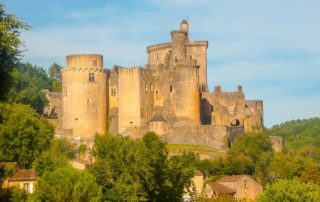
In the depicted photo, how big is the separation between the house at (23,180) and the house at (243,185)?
71.1ft

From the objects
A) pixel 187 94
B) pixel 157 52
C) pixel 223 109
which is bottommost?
pixel 223 109

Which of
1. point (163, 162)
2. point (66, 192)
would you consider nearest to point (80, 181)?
point (66, 192)

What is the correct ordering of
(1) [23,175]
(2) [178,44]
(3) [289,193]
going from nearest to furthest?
(1) [23,175] < (3) [289,193] < (2) [178,44]

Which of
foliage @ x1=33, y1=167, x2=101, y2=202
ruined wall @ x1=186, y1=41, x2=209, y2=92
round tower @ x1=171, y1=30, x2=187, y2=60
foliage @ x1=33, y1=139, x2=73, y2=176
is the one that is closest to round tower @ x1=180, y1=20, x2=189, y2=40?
ruined wall @ x1=186, y1=41, x2=209, y2=92

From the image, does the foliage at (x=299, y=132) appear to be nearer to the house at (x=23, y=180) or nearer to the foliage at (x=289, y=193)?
the foliage at (x=289, y=193)

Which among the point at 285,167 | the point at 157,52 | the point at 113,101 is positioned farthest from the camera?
the point at 157,52

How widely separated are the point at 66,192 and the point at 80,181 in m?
1.28

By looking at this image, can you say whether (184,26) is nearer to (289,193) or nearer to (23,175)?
(289,193)

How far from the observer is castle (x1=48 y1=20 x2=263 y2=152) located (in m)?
86.8

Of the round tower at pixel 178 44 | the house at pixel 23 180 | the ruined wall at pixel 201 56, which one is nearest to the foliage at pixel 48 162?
the house at pixel 23 180

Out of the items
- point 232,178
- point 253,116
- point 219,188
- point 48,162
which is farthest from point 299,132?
point 48,162

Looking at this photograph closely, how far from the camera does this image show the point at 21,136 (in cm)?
6812

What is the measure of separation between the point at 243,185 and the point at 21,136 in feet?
65.1

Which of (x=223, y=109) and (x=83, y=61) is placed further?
(x=223, y=109)
